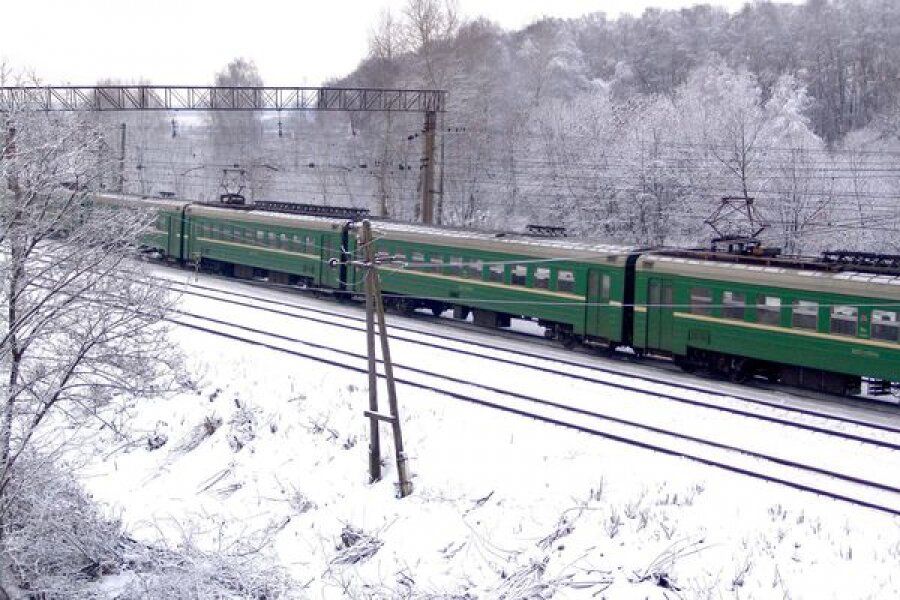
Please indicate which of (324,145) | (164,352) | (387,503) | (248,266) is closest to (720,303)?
(387,503)

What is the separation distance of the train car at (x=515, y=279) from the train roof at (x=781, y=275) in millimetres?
1048

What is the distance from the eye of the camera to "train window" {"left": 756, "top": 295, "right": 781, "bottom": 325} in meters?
20.8

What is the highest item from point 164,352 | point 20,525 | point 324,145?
point 324,145

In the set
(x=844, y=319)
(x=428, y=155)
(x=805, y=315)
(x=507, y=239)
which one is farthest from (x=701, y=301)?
(x=428, y=155)

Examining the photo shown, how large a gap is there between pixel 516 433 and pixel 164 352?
21.2ft

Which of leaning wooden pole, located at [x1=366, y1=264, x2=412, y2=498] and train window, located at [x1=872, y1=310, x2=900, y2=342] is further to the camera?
train window, located at [x1=872, y1=310, x2=900, y2=342]

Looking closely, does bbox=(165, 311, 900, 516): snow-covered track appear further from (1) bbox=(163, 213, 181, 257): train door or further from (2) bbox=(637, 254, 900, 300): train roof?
(1) bbox=(163, 213, 181, 257): train door

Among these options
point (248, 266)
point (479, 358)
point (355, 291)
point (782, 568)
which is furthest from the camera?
point (248, 266)

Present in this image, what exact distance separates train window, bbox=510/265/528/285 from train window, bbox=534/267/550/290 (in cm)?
38

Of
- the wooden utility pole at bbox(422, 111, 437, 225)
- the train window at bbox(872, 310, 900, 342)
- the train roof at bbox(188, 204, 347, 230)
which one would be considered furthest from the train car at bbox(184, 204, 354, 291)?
the train window at bbox(872, 310, 900, 342)

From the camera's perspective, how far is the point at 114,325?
1723 cm

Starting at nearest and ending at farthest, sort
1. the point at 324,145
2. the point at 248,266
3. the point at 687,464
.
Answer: the point at 687,464 < the point at 248,266 < the point at 324,145

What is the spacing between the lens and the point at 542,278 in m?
25.8

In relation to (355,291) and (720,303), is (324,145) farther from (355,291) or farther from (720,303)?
(720,303)
